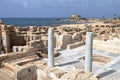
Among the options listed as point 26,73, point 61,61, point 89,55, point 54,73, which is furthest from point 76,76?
point 61,61

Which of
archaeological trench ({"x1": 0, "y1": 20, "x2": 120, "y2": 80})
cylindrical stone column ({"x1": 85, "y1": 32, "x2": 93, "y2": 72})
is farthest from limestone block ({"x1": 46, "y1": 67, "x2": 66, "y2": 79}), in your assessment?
cylindrical stone column ({"x1": 85, "y1": 32, "x2": 93, "y2": 72})

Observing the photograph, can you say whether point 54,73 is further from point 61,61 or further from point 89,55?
point 61,61

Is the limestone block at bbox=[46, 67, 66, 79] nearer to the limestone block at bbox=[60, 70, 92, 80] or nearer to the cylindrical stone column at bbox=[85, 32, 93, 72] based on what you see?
the limestone block at bbox=[60, 70, 92, 80]

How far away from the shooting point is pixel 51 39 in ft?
44.2

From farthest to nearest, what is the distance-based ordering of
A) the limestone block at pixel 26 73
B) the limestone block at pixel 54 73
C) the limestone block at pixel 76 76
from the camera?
the limestone block at pixel 26 73 → the limestone block at pixel 54 73 → the limestone block at pixel 76 76

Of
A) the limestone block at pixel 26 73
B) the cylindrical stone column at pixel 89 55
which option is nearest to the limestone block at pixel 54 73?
the cylindrical stone column at pixel 89 55

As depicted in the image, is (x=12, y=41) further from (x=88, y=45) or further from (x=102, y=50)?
(x=88, y=45)

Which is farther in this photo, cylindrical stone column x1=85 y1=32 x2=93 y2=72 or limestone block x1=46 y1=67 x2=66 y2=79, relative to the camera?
cylindrical stone column x1=85 y1=32 x2=93 y2=72

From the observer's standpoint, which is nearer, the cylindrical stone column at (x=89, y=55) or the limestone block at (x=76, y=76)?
the limestone block at (x=76, y=76)

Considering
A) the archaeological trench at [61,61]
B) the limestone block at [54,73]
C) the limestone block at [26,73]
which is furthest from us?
the limestone block at [26,73]

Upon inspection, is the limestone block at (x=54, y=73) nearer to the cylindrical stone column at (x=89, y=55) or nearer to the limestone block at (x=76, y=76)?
the limestone block at (x=76, y=76)

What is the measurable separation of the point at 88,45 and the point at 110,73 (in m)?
2.40

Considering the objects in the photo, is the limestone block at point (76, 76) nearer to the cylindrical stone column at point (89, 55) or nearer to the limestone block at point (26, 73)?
the cylindrical stone column at point (89, 55)

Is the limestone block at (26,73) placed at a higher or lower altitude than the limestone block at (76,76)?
lower
